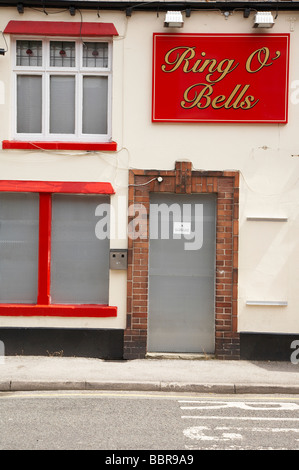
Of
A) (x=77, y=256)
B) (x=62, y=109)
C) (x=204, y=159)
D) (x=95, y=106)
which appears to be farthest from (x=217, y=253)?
(x=62, y=109)

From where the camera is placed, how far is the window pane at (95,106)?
Result: 10195 millimetres

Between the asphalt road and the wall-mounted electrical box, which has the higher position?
the wall-mounted electrical box

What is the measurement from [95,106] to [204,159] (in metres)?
2.14

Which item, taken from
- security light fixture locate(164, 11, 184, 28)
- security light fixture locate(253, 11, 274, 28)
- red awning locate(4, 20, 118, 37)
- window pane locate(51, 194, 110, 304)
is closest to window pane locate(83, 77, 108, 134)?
red awning locate(4, 20, 118, 37)

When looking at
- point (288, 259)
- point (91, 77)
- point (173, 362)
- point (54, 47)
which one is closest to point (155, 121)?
point (91, 77)

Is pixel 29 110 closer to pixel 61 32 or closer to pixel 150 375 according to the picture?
pixel 61 32

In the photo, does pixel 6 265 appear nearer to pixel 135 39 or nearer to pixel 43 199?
pixel 43 199

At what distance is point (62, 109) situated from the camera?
10.2 meters

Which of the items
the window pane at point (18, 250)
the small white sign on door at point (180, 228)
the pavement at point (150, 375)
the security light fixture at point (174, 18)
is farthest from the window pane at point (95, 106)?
the pavement at point (150, 375)

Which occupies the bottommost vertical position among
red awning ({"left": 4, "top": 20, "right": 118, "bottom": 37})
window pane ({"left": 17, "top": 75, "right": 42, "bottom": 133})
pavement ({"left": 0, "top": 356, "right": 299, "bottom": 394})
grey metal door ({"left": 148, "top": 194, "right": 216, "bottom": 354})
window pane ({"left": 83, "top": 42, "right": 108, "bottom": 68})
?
pavement ({"left": 0, "top": 356, "right": 299, "bottom": 394})

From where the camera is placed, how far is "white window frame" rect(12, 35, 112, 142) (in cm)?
1007

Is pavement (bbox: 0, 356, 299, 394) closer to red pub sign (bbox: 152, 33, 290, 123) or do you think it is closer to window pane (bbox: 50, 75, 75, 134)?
window pane (bbox: 50, 75, 75, 134)

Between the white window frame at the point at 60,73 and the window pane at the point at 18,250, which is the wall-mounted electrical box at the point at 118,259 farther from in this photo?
the white window frame at the point at 60,73

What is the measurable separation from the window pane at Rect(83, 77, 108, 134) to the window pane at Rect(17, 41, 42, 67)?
38.1 inches
